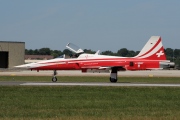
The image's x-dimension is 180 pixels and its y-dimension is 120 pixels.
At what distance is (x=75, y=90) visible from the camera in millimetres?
29438

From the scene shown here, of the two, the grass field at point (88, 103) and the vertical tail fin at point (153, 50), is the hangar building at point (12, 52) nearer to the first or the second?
the vertical tail fin at point (153, 50)

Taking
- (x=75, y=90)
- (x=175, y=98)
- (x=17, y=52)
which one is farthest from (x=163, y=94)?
(x=17, y=52)

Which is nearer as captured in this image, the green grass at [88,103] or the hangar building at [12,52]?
the green grass at [88,103]

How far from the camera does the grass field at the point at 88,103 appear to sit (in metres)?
18.5

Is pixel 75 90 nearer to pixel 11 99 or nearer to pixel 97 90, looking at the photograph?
pixel 97 90

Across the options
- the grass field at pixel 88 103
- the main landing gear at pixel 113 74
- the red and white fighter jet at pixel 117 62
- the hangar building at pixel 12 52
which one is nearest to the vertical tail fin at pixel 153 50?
the red and white fighter jet at pixel 117 62

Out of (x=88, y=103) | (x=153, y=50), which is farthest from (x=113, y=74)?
(x=88, y=103)

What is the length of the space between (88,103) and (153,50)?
64.7 ft

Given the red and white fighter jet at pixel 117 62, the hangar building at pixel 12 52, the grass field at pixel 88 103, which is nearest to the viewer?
the grass field at pixel 88 103

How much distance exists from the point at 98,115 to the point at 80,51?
2432 cm

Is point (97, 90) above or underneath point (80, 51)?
underneath

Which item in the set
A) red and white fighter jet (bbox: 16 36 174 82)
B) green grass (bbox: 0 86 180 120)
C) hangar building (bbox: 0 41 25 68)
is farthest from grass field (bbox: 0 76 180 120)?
hangar building (bbox: 0 41 25 68)

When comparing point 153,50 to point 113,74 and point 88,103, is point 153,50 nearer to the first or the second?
point 113,74

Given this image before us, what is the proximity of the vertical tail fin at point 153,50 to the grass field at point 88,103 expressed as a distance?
34.1ft
